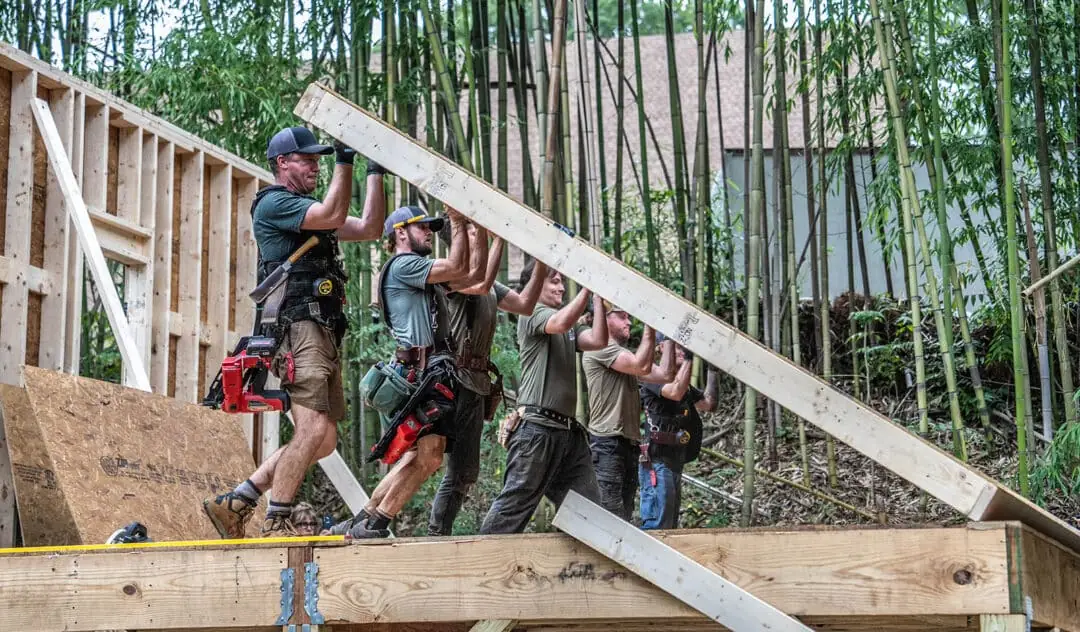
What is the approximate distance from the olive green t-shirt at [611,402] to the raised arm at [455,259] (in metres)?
1.85

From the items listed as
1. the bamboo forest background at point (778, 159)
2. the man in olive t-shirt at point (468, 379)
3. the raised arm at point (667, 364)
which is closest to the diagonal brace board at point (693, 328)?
the man in olive t-shirt at point (468, 379)

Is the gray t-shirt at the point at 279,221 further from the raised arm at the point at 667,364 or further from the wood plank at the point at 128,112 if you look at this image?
the wood plank at the point at 128,112

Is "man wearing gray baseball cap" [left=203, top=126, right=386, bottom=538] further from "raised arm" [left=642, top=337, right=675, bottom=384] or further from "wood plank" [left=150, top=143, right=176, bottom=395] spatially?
"wood plank" [left=150, top=143, right=176, bottom=395]

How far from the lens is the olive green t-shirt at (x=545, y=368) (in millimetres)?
5113

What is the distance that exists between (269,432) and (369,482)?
3.09 ft

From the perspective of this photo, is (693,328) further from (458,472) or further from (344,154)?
(458,472)

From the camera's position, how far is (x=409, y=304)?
4621 millimetres

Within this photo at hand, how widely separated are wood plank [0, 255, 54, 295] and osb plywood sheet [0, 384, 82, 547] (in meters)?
0.56

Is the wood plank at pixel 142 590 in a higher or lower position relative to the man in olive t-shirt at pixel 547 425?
lower

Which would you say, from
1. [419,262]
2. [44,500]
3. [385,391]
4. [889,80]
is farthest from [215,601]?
[889,80]

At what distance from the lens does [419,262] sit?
181 inches

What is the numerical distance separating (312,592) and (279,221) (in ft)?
4.32

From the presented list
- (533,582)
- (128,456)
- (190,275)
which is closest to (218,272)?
(190,275)

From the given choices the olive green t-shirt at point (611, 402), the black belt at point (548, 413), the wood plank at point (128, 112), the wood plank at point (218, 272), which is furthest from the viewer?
the wood plank at point (218, 272)
